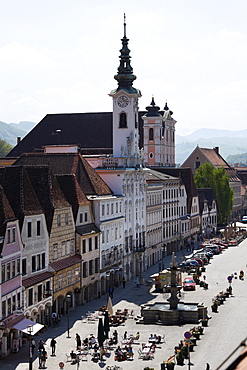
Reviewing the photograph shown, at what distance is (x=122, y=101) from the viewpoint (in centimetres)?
9162

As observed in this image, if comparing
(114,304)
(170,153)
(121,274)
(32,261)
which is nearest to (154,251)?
(121,274)

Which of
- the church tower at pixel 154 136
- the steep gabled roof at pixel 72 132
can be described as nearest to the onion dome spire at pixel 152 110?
the church tower at pixel 154 136

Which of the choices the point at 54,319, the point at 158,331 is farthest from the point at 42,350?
the point at 158,331

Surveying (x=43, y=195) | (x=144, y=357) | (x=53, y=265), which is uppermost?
(x=43, y=195)

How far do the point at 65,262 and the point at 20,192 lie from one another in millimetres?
10024

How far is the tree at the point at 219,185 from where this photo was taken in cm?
15025

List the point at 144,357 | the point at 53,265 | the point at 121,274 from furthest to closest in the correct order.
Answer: the point at 121,274 → the point at 53,265 → the point at 144,357

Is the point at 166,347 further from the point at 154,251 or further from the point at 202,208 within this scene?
the point at 202,208

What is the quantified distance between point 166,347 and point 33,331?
9.12m

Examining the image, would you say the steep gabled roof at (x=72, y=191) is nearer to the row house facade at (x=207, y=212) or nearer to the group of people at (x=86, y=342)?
the group of people at (x=86, y=342)

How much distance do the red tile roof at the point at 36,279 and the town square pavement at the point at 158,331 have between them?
3.84m

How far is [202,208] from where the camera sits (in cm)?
13588

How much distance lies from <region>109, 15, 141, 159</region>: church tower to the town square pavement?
16.6 m

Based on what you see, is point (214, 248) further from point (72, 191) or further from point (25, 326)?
point (25, 326)
